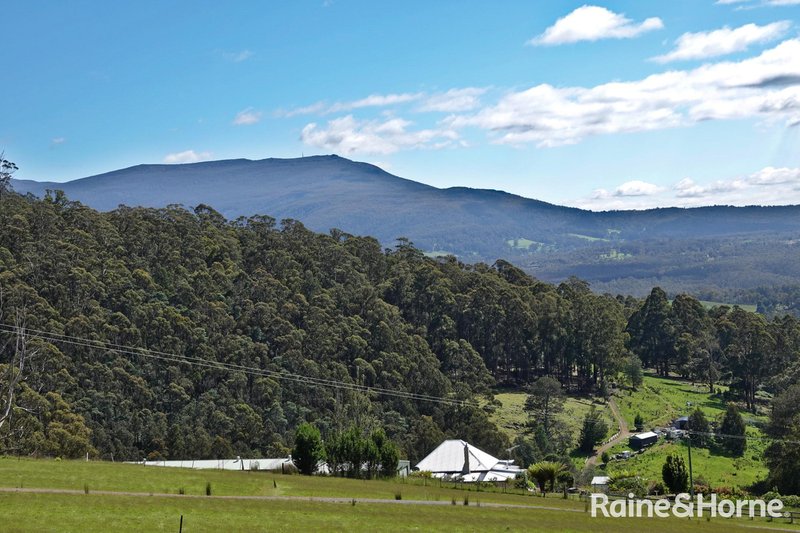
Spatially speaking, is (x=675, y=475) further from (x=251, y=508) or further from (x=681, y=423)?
(x=681, y=423)

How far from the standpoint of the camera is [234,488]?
104 feet

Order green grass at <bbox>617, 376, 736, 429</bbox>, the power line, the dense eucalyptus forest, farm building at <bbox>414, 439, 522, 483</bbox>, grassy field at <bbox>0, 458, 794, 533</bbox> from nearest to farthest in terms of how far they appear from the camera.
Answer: grassy field at <bbox>0, 458, 794, 533</bbox> → farm building at <bbox>414, 439, 522, 483</bbox> → the dense eucalyptus forest → the power line → green grass at <bbox>617, 376, 736, 429</bbox>

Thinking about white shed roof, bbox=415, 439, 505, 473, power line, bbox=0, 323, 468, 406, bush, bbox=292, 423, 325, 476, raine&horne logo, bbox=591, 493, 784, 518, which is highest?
power line, bbox=0, 323, 468, 406

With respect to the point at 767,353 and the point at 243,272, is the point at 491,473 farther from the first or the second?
the point at 767,353

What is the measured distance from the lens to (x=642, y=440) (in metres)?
73.3

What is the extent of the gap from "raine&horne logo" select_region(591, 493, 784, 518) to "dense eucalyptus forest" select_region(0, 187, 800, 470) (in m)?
34.1

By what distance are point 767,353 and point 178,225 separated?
71.8 m

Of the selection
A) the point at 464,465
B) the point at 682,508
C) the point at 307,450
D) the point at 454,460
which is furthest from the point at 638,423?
the point at 307,450

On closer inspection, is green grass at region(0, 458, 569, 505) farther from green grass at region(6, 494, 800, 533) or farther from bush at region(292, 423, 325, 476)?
bush at region(292, 423, 325, 476)

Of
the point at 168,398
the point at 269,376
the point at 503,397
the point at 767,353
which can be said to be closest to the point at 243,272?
the point at 269,376

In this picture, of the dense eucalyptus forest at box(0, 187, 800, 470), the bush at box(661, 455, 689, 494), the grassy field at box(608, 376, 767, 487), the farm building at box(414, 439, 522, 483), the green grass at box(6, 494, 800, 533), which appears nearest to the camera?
the green grass at box(6, 494, 800, 533)

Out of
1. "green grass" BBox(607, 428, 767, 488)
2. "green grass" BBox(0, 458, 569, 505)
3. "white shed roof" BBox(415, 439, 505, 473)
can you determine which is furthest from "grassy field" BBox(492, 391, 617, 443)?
"green grass" BBox(0, 458, 569, 505)

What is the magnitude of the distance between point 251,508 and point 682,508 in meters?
21.1

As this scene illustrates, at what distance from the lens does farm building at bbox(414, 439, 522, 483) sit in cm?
5600
